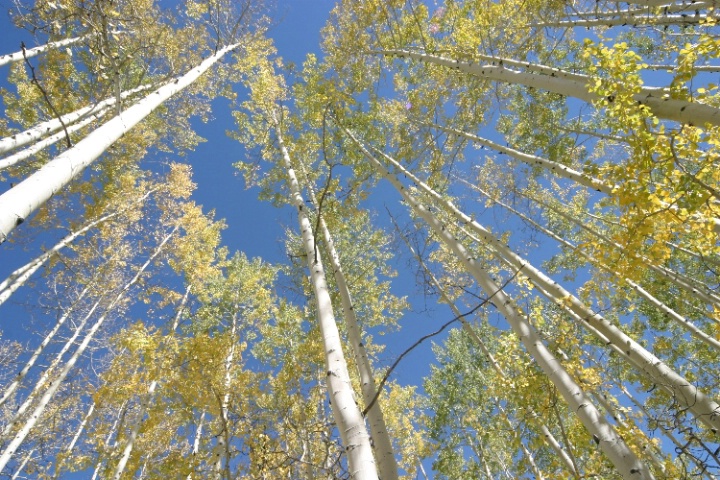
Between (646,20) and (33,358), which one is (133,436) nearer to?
(33,358)

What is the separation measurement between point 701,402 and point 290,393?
424 centimetres

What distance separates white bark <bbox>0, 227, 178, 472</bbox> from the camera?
21.2 feet

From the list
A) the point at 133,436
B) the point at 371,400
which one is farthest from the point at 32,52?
the point at 371,400

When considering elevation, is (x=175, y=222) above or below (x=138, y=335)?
above

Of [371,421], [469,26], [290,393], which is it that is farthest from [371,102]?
[371,421]

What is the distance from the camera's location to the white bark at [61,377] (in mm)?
6465

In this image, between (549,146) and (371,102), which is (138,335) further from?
(549,146)

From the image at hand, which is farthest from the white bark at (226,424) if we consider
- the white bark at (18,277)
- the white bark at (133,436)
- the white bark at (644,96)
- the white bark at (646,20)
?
the white bark at (646,20)

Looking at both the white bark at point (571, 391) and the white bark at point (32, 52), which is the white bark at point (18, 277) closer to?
the white bark at point (32, 52)

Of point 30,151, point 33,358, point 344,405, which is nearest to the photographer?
point 344,405

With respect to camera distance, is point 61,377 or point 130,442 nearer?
point 130,442

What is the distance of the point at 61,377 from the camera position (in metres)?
6.88

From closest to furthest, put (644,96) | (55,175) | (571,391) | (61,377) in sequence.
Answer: (55,175)
(571,391)
(644,96)
(61,377)

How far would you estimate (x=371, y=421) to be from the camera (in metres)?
2.68
